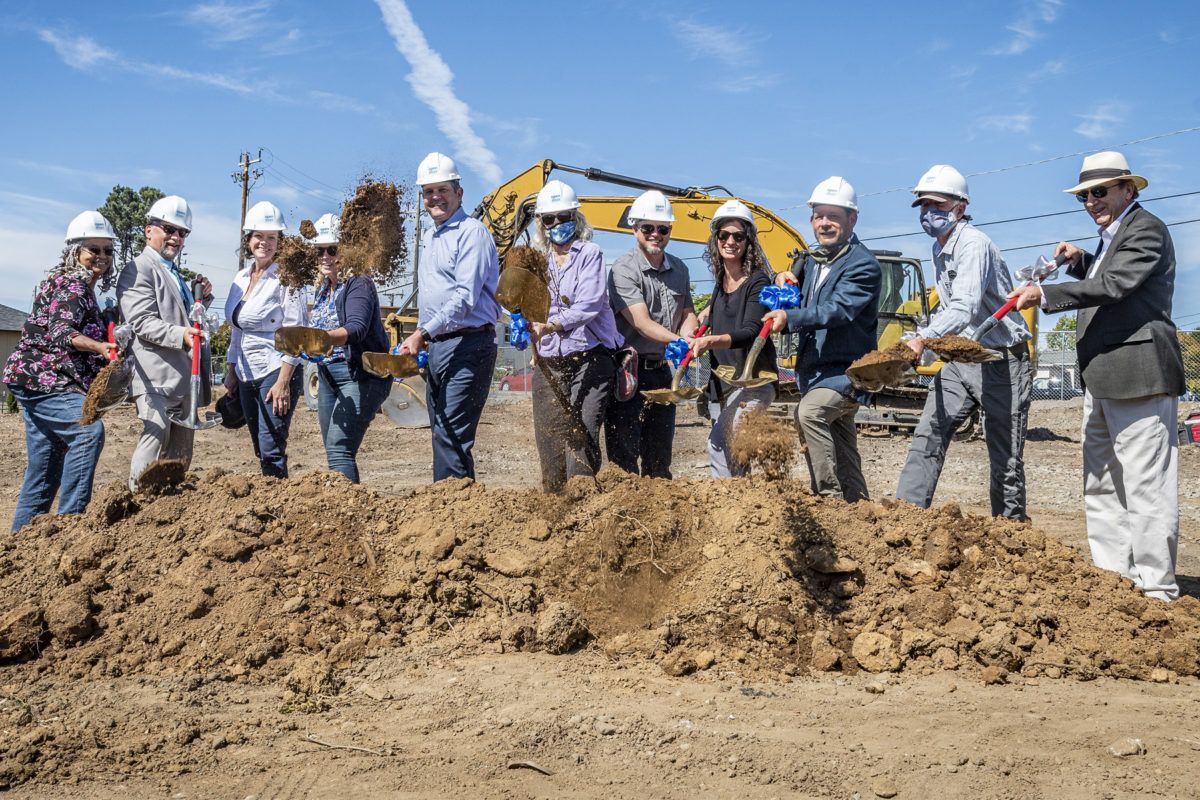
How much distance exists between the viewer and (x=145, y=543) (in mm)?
4562

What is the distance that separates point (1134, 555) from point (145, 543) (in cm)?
446

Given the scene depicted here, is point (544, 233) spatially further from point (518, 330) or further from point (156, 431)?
point (156, 431)

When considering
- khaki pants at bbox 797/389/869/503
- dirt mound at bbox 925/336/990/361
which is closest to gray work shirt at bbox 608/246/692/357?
khaki pants at bbox 797/389/869/503

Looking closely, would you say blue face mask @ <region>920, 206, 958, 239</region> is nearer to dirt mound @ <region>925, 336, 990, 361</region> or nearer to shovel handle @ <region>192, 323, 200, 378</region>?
dirt mound @ <region>925, 336, 990, 361</region>

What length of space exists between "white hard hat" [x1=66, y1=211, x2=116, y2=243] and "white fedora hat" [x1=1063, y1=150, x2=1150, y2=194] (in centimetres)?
489

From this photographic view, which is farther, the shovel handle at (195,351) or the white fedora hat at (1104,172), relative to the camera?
the shovel handle at (195,351)

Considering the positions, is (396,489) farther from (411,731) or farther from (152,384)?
(411,731)

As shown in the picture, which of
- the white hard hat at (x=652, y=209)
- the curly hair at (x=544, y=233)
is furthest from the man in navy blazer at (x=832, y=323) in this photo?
the curly hair at (x=544, y=233)

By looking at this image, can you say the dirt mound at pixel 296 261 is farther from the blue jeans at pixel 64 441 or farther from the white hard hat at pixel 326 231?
the blue jeans at pixel 64 441

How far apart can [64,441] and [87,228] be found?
113 cm

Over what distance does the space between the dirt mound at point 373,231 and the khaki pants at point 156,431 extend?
1.25 m

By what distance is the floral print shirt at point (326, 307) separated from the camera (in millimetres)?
5781

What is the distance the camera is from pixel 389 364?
544 centimetres

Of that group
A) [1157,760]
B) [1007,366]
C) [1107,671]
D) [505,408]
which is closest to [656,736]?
[1157,760]
